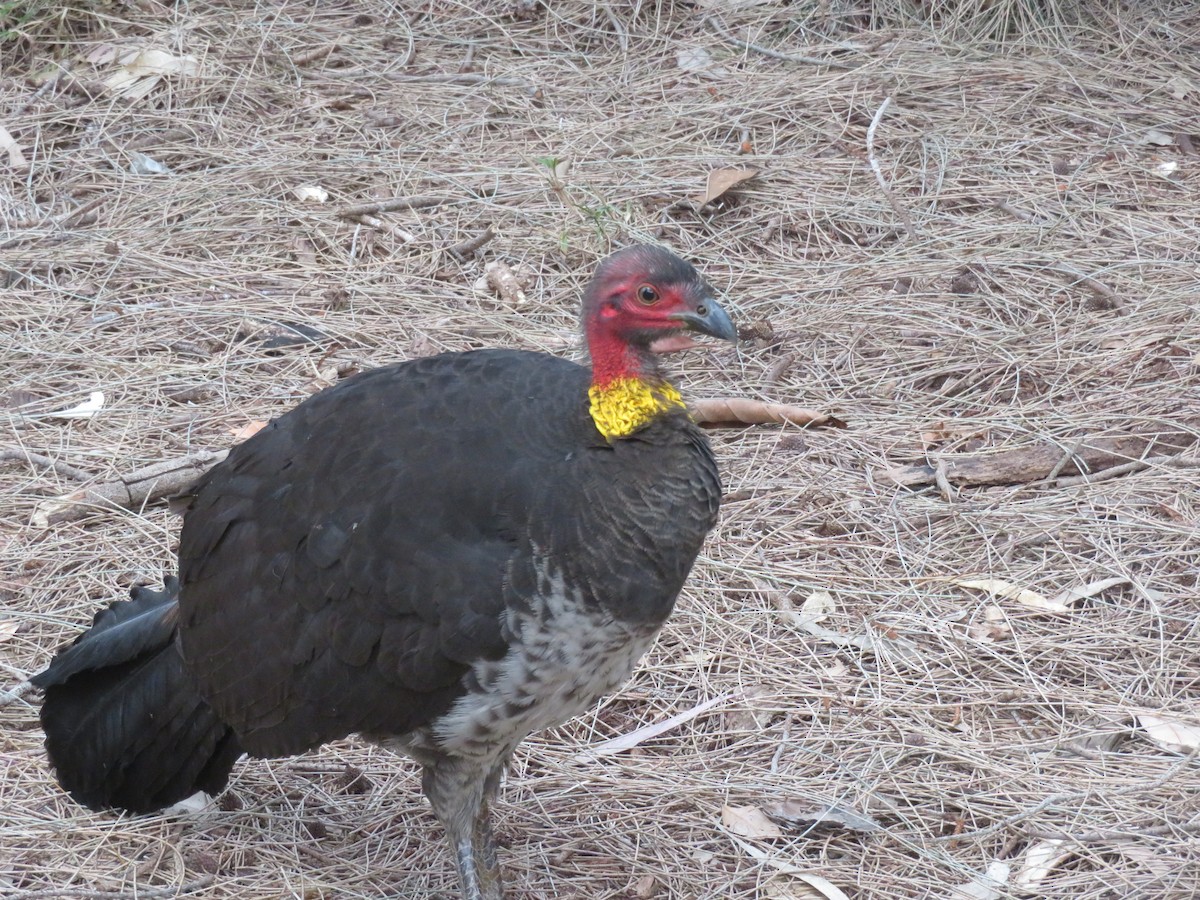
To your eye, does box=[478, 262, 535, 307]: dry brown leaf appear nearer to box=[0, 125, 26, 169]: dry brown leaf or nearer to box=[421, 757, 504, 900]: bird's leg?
box=[0, 125, 26, 169]: dry brown leaf

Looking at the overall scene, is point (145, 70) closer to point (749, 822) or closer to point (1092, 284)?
point (1092, 284)

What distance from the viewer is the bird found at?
147 inches

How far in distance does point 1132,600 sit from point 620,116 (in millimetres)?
4627

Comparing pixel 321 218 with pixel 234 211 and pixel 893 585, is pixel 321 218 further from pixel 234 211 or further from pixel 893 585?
pixel 893 585

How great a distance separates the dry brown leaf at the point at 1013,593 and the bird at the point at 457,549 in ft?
5.64

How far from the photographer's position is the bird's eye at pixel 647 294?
12.8ft

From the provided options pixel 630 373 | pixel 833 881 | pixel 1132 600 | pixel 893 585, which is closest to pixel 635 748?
pixel 833 881

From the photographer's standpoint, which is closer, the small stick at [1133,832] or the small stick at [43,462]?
the small stick at [1133,832]

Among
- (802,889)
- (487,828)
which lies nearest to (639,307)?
(487,828)

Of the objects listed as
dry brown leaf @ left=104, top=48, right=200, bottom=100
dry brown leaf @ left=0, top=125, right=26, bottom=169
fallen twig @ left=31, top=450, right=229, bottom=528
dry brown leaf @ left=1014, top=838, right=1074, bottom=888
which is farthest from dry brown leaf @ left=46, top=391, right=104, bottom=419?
dry brown leaf @ left=1014, top=838, right=1074, bottom=888

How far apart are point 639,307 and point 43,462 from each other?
3145 mm

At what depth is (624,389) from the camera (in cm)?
392

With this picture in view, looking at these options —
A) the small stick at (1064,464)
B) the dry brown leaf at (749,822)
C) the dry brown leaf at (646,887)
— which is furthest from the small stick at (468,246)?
the dry brown leaf at (646,887)

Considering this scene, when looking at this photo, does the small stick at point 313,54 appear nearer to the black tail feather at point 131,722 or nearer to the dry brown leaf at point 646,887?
the black tail feather at point 131,722
